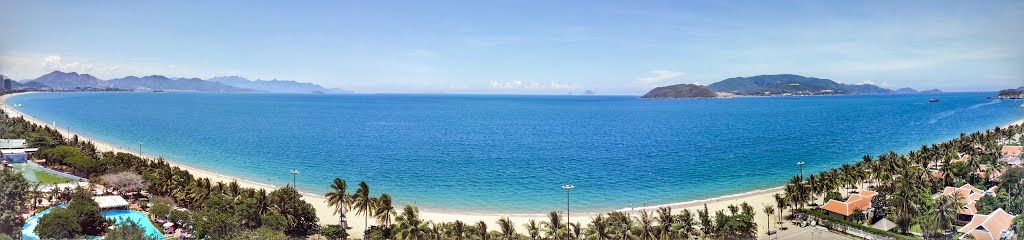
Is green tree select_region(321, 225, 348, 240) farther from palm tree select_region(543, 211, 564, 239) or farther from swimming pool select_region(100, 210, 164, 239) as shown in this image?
palm tree select_region(543, 211, 564, 239)

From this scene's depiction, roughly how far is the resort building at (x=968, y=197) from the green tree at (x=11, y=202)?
61.7m

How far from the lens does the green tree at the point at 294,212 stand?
3862 centimetres

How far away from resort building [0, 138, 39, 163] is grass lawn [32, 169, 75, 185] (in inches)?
191

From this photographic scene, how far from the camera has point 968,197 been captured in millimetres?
45562

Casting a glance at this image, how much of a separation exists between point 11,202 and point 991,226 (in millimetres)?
61898

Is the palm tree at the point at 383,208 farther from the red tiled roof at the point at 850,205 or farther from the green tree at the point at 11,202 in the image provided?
the red tiled roof at the point at 850,205

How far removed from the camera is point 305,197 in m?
54.2

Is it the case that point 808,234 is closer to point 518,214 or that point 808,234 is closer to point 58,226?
point 518,214

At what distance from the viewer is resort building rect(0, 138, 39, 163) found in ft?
193

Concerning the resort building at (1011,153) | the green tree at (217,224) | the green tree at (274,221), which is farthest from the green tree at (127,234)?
the resort building at (1011,153)

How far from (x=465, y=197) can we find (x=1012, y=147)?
239 feet

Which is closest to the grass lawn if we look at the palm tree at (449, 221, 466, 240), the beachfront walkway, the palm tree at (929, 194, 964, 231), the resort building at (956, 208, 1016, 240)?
the palm tree at (449, 221, 466, 240)

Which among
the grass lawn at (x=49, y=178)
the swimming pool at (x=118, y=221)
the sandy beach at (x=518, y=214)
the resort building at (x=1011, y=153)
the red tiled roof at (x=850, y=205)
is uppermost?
the resort building at (x=1011, y=153)

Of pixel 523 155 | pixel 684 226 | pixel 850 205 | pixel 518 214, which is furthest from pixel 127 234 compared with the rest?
pixel 523 155
